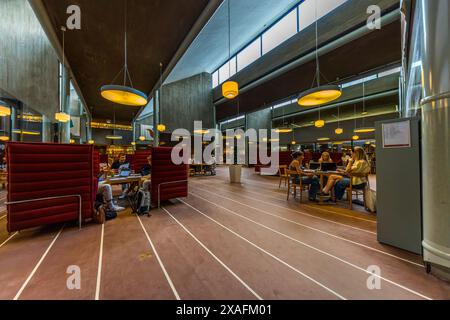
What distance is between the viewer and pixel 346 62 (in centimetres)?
562

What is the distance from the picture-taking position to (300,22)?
20.7ft

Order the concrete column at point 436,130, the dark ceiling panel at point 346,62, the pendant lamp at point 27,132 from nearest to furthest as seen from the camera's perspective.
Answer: the concrete column at point 436,130
the dark ceiling panel at point 346,62
the pendant lamp at point 27,132

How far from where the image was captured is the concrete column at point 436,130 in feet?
5.10

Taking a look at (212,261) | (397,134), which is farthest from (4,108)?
(397,134)

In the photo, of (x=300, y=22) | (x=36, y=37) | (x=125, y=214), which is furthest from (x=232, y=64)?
(x=125, y=214)

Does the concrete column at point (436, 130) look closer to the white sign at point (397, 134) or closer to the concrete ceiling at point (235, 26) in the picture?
the white sign at point (397, 134)

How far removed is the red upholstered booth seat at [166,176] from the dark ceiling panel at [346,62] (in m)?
5.53

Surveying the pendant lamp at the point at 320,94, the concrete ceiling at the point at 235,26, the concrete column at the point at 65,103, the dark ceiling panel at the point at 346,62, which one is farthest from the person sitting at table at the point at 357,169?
the concrete column at the point at 65,103

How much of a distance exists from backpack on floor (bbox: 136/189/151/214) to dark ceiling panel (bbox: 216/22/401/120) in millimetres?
6318

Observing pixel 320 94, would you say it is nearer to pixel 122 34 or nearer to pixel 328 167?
pixel 328 167

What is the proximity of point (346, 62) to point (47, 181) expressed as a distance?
7775mm

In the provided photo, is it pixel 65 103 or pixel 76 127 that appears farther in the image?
pixel 76 127

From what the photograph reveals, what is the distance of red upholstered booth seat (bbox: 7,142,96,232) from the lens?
2.20 m
